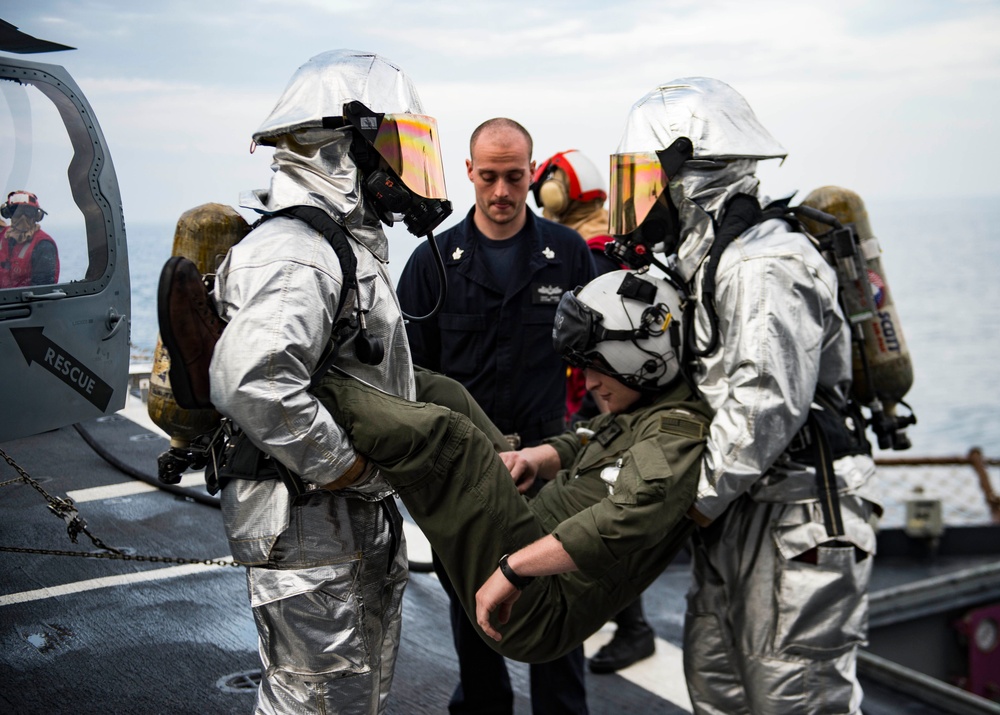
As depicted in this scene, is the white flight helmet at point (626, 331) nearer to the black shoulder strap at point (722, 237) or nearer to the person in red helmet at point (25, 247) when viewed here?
the black shoulder strap at point (722, 237)

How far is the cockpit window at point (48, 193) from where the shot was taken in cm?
319

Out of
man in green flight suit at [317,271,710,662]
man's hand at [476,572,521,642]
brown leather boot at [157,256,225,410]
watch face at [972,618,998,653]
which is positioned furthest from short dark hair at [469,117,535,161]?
watch face at [972,618,998,653]

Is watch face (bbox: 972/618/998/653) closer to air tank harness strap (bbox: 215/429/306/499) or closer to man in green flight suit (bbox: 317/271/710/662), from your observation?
man in green flight suit (bbox: 317/271/710/662)

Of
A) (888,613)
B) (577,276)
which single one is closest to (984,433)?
(888,613)

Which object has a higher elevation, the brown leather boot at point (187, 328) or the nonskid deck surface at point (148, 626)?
the brown leather boot at point (187, 328)

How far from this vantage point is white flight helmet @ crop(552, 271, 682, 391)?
2.71m

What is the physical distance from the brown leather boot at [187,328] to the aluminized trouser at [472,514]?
276 millimetres

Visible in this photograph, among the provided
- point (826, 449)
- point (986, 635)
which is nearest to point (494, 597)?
point (826, 449)

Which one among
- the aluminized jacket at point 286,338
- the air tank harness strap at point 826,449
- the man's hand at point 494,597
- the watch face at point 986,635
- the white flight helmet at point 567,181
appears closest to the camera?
the aluminized jacket at point 286,338

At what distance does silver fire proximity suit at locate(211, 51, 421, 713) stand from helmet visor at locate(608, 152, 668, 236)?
714 millimetres

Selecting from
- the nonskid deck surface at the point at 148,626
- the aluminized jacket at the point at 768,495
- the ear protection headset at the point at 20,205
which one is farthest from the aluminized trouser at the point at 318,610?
the ear protection headset at the point at 20,205

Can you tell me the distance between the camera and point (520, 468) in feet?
9.50

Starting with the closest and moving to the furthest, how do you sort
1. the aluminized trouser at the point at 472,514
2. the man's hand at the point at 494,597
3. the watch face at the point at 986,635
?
1. the aluminized trouser at the point at 472,514
2. the man's hand at the point at 494,597
3. the watch face at the point at 986,635

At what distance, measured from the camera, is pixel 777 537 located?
2.68 meters
